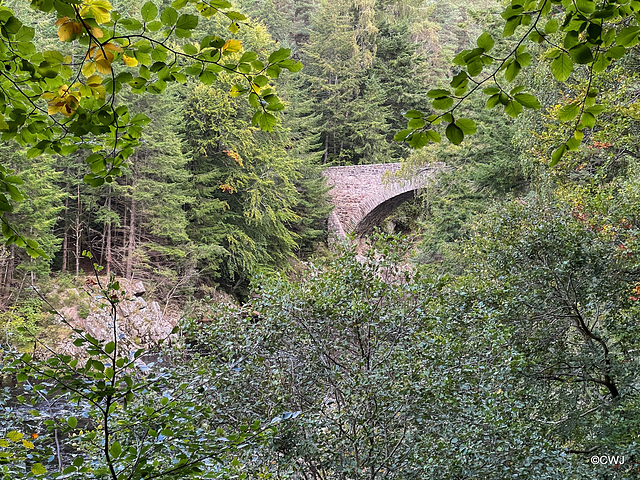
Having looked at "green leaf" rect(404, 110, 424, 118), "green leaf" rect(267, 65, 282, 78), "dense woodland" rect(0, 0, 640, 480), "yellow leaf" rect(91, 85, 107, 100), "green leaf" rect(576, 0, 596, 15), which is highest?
"green leaf" rect(576, 0, 596, 15)

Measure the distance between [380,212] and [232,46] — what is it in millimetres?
20976

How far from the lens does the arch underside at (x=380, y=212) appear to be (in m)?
20.9

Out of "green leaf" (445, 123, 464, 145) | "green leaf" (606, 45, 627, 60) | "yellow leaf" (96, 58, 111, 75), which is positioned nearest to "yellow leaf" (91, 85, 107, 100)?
"yellow leaf" (96, 58, 111, 75)

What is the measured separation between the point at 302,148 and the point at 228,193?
4.78m

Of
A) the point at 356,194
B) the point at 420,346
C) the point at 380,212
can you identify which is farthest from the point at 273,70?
the point at 380,212

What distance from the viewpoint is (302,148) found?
20312 millimetres

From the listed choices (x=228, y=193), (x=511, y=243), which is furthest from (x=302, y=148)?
(x=511, y=243)

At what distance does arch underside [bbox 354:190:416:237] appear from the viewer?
68.6 ft

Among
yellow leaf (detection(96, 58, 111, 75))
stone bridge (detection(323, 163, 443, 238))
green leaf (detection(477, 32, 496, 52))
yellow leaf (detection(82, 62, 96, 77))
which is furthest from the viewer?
stone bridge (detection(323, 163, 443, 238))

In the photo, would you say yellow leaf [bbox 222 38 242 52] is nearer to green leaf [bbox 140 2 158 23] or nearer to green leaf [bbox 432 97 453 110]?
green leaf [bbox 140 2 158 23]

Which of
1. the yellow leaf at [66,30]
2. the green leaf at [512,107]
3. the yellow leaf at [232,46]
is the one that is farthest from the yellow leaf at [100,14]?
the green leaf at [512,107]

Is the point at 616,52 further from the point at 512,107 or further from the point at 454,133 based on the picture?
the point at 454,133

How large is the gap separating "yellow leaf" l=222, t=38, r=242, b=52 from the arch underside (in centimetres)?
1912

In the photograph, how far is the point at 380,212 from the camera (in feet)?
72.5
